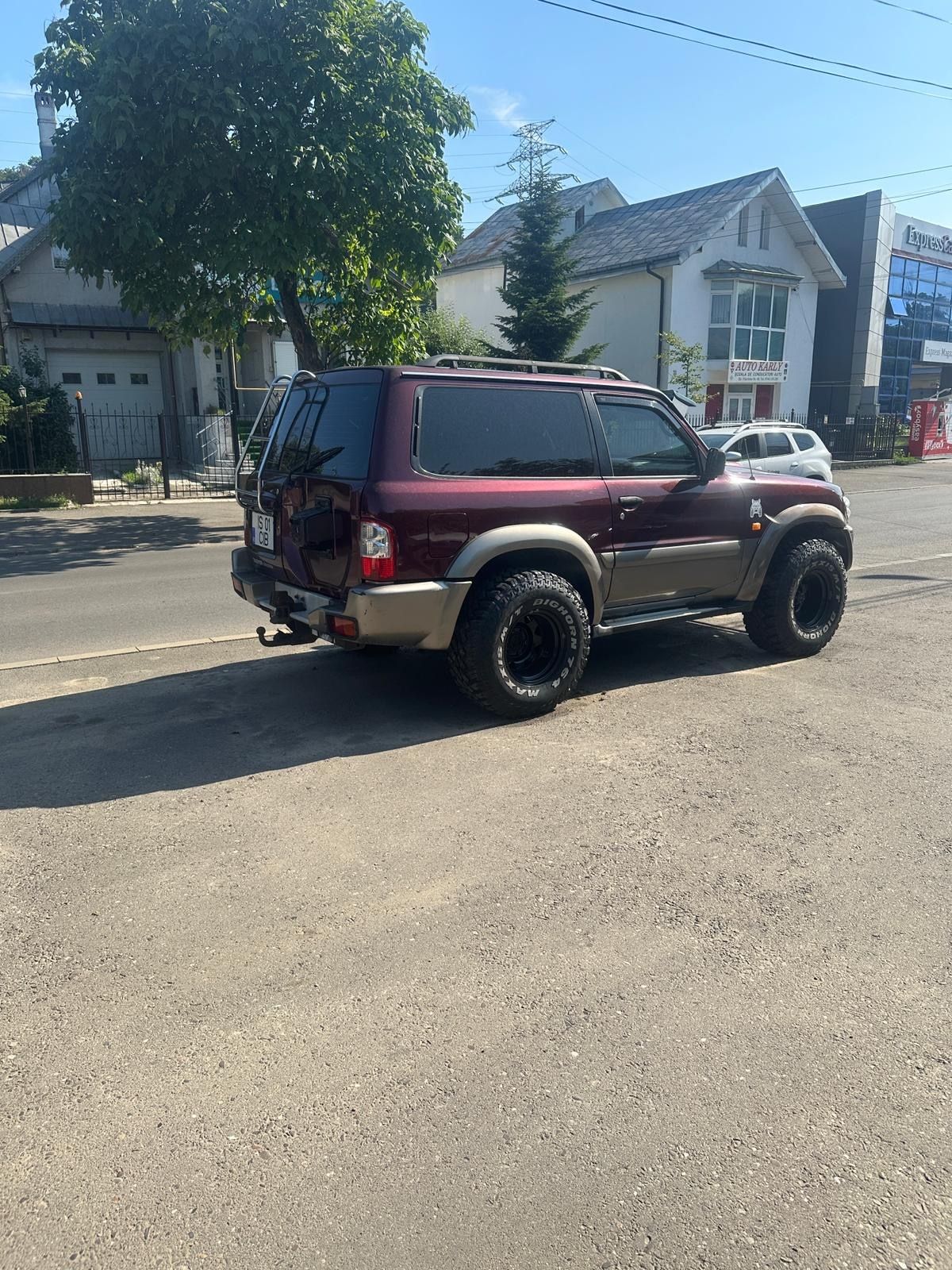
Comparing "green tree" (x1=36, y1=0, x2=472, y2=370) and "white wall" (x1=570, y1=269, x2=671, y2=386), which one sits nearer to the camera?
"green tree" (x1=36, y1=0, x2=472, y2=370)

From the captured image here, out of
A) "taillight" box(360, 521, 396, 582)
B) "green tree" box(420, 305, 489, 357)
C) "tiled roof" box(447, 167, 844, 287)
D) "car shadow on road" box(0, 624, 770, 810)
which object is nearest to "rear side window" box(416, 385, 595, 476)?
"taillight" box(360, 521, 396, 582)

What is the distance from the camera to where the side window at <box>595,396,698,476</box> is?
573cm

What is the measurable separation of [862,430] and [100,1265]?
3753 centimetres

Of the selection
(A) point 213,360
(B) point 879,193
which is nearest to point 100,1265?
(A) point 213,360

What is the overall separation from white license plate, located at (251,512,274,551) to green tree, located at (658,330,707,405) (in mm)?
23931

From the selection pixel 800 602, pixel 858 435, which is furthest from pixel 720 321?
pixel 800 602

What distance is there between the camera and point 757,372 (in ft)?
111

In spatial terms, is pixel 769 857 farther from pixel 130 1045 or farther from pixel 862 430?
pixel 862 430

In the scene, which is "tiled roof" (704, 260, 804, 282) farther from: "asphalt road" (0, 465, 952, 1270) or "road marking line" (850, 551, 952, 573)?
"asphalt road" (0, 465, 952, 1270)

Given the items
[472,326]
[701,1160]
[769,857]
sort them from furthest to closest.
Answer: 1. [472,326]
2. [769,857]
3. [701,1160]

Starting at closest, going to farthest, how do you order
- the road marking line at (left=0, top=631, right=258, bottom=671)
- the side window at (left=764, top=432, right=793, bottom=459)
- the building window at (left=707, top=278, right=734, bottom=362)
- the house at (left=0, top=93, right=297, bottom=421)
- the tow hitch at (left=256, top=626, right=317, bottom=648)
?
1. the tow hitch at (left=256, top=626, right=317, bottom=648)
2. the road marking line at (left=0, top=631, right=258, bottom=671)
3. the side window at (left=764, top=432, right=793, bottom=459)
4. the house at (left=0, top=93, right=297, bottom=421)
5. the building window at (left=707, top=278, right=734, bottom=362)

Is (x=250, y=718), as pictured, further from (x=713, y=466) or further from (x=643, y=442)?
(x=713, y=466)

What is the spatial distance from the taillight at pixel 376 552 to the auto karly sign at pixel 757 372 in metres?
30.9

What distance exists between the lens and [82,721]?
5344 millimetres
